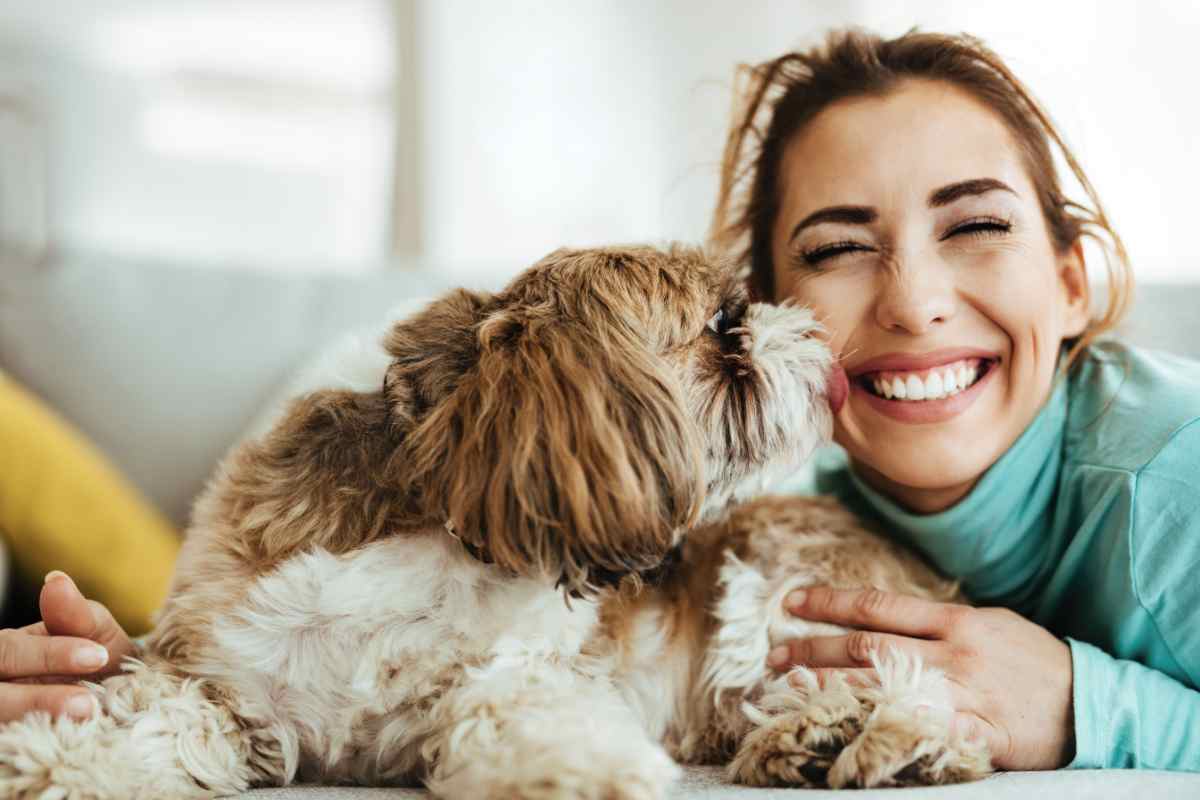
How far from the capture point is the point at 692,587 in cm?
201

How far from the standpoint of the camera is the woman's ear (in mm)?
2141

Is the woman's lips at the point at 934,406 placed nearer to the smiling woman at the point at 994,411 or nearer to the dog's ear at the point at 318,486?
the smiling woman at the point at 994,411

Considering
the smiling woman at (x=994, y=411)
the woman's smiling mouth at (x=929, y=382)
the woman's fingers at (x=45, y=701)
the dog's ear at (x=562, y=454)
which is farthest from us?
the woman's smiling mouth at (x=929, y=382)

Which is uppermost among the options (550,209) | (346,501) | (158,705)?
(550,209)

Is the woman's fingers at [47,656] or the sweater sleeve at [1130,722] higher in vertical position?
the woman's fingers at [47,656]

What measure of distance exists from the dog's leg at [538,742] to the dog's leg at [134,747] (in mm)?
309

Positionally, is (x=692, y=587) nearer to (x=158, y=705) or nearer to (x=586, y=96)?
(x=158, y=705)

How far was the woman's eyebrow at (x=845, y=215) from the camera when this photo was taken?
1952mm

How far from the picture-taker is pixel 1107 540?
6.02 feet

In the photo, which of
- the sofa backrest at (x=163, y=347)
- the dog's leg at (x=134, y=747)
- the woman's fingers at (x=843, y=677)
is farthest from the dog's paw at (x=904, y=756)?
the sofa backrest at (x=163, y=347)

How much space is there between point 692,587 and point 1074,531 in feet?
2.48

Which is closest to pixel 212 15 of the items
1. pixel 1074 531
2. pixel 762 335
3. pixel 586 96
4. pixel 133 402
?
pixel 586 96

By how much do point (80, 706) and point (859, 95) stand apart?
1783 mm

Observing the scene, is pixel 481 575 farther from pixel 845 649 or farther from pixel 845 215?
pixel 845 215
